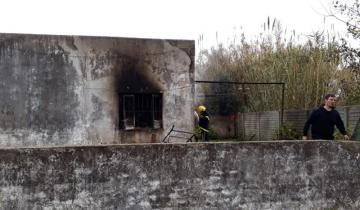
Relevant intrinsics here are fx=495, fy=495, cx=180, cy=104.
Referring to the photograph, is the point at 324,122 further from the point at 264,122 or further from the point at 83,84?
the point at 264,122

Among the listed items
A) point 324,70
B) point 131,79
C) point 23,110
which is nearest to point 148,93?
point 131,79

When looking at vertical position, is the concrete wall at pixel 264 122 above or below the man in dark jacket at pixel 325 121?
below

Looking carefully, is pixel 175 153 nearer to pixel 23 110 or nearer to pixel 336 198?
pixel 336 198

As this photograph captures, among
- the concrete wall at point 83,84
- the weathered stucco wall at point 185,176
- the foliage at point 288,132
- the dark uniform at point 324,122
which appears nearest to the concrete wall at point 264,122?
the foliage at point 288,132

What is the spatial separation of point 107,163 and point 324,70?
10706 millimetres

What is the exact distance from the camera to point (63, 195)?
17.4 ft

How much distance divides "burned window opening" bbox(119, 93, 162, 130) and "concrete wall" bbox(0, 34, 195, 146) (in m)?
0.15

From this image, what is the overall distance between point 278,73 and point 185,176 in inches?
460

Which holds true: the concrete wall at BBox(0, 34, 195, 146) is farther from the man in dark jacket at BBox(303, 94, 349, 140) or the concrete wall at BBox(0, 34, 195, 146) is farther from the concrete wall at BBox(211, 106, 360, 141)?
the man in dark jacket at BBox(303, 94, 349, 140)

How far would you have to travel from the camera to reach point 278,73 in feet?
55.0

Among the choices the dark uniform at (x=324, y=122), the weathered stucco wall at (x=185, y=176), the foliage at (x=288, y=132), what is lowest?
the foliage at (x=288, y=132)

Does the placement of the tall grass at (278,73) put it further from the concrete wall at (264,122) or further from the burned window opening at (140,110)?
the burned window opening at (140,110)

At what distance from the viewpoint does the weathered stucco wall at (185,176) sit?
17.1ft

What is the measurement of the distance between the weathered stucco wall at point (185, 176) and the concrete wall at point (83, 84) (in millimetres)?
6466
